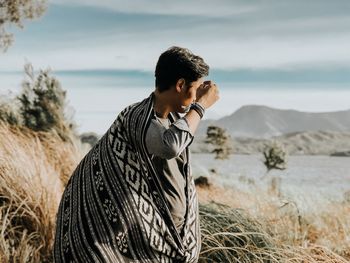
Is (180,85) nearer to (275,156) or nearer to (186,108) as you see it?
(186,108)

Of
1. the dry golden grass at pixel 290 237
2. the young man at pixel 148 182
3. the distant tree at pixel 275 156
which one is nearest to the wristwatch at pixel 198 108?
the young man at pixel 148 182

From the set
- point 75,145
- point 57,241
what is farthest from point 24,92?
point 57,241

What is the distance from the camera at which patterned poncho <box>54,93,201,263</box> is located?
109 inches

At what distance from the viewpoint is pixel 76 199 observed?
3.04m

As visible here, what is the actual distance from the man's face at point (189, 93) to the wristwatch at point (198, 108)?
0.09 ft

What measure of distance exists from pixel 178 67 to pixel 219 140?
2036cm

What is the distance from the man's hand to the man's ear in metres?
0.10

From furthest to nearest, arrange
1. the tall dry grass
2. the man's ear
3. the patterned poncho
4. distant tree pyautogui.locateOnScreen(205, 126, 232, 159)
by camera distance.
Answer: distant tree pyautogui.locateOnScreen(205, 126, 232, 159)
the tall dry grass
the patterned poncho
the man's ear

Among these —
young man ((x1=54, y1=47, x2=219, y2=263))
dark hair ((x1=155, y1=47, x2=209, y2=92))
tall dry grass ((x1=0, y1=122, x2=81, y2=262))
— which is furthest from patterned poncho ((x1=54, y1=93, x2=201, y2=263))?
tall dry grass ((x1=0, y1=122, x2=81, y2=262))

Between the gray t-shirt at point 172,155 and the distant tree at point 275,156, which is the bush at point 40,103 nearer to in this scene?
the gray t-shirt at point 172,155

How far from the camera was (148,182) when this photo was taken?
2.78m

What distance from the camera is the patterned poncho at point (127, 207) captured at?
2.77m

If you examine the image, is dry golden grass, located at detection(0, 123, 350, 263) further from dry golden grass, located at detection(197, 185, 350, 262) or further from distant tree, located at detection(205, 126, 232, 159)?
distant tree, located at detection(205, 126, 232, 159)

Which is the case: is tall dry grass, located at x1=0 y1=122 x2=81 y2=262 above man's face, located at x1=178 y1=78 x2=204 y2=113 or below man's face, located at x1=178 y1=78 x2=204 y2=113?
below
